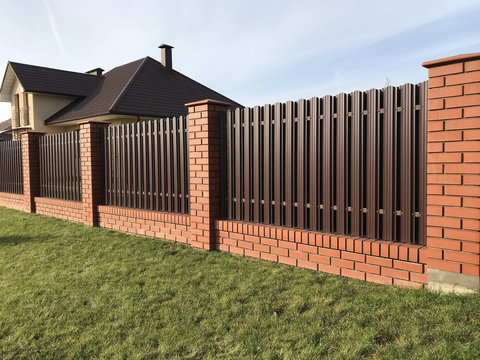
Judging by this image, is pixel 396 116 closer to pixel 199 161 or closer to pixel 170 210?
pixel 199 161

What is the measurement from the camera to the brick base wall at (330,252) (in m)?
3.32

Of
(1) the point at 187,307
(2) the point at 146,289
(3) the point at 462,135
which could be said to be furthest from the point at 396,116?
(2) the point at 146,289

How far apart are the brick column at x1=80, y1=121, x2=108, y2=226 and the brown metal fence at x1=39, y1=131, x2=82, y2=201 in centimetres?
68

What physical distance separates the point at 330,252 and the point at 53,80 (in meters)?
22.6

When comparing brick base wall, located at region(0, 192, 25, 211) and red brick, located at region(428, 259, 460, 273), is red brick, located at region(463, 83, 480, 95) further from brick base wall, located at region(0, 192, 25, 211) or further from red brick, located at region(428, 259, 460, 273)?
brick base wall, located at region(0, 192, 25, 211)

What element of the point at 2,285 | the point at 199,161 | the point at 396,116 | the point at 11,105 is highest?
the point at 11,105

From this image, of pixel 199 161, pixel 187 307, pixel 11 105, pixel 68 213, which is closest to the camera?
pixel 187 307

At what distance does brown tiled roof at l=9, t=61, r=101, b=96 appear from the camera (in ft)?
68.3

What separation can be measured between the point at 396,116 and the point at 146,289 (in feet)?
9.44

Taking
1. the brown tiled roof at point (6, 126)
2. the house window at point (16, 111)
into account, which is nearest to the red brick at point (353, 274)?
the house window at point (16, 111)

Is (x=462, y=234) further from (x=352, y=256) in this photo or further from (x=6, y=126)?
(x=6, y=126)

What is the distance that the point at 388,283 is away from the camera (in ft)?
11.3

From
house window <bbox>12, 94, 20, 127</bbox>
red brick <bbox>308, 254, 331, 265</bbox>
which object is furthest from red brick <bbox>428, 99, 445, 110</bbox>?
house window <bbox>12, 94, 20, 127</bbox>

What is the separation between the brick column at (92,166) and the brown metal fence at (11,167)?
4.27 m
